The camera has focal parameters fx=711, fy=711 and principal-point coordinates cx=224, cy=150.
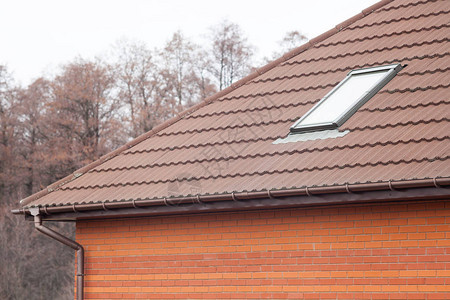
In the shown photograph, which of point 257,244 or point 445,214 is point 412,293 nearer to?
point 445,214

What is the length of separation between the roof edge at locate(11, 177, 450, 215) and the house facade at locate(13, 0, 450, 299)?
13 millimetres

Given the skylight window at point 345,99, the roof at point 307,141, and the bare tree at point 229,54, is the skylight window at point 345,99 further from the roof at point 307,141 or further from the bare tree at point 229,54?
the bare tree at point 229,54

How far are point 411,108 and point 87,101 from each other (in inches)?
1227

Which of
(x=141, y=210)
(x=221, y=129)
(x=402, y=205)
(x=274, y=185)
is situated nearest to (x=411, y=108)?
(x=402, y=205)

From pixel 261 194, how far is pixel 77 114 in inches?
1250

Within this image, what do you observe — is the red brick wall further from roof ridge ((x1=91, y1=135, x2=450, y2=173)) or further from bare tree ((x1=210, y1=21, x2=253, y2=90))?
bare tree ((x1=210, y1=21, x2=253, y2=90))

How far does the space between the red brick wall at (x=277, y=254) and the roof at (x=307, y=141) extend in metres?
0.41

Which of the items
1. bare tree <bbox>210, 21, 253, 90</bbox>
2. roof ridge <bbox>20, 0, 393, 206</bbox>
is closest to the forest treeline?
A: bare tree <bbox>210, 21, 253, 90</bbox>

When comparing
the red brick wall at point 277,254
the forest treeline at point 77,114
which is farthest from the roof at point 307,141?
the forest treeline at point 77,114

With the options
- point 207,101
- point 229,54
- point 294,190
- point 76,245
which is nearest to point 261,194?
point 294,190

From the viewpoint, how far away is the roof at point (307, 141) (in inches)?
261

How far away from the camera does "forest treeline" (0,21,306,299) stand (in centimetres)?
3450

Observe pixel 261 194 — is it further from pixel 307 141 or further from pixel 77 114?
pixel 77 114

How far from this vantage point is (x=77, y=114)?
37.3m
